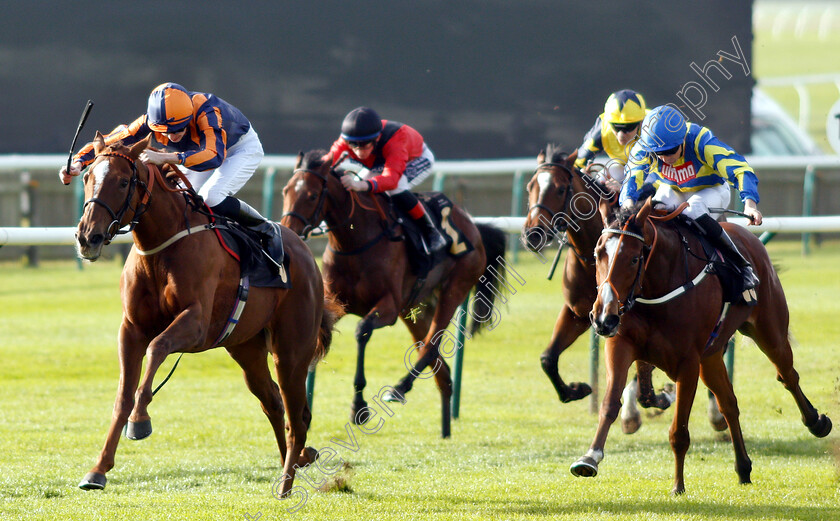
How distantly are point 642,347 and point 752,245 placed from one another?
1.20 meters

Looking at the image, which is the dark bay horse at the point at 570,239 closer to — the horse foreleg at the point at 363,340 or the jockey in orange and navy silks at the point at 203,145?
the horse foreleg at the point at 363,340

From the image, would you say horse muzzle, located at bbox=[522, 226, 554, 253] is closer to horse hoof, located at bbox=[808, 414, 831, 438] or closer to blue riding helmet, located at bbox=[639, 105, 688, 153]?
blue riding helmet, located at bbox=[639, 105, 688, 153]

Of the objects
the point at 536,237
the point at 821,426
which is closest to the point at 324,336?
the point at 536,237

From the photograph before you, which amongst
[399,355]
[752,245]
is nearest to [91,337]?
[399,355]

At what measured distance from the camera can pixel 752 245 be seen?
18.5 feet

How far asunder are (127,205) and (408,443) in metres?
2.89

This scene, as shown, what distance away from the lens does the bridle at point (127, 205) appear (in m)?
3.94

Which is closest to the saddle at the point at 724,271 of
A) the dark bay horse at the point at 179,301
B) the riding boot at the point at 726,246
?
the riding boot at the point at 726,246

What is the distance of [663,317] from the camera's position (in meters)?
4.78

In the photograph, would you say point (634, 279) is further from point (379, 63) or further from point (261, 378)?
point (379, 63)

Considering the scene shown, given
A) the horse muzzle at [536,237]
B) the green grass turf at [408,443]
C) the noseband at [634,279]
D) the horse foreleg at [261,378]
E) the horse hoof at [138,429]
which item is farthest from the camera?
the horse muzzle at [536,237]

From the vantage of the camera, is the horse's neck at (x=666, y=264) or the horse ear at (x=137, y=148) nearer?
the horse ear at (x=137, y=148)

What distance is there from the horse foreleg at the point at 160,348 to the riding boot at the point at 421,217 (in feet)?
8.74

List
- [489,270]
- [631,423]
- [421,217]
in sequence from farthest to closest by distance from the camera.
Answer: [489,270] < [421,217] < [631,423]
